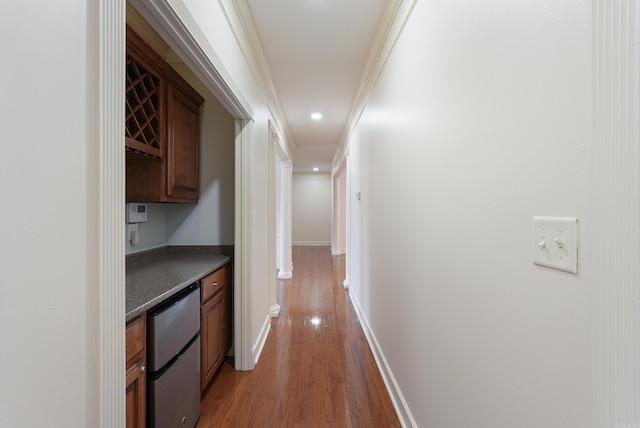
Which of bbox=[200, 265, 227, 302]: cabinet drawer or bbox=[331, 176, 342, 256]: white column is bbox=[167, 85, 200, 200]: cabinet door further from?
bbox=[331, 176, 342, 256]: white column

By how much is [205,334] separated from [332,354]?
3.82 feet

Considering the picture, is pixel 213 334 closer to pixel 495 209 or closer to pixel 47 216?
pixel 47 216

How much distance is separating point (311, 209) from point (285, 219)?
15.1 feet

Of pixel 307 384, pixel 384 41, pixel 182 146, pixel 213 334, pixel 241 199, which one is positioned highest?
pixel 384 41

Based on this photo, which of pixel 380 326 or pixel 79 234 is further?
pixel 380 326

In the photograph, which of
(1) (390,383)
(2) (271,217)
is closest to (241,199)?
(2) (271,217)

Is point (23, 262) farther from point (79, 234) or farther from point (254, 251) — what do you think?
point (254, 251)

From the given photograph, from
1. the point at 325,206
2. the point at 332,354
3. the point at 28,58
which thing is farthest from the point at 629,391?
the point at 325,206

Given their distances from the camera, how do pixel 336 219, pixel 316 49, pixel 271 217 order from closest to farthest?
pixel 316 49 < pixel 271 217 < pixel 336 219

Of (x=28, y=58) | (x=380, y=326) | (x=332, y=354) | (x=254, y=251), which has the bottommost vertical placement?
(x=332, y=354)

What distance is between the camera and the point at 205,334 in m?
1.79

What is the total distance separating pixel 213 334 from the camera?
1.92 m

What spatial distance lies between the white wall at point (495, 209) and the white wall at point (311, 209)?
7.74 metres

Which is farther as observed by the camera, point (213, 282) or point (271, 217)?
point (271, 217)
